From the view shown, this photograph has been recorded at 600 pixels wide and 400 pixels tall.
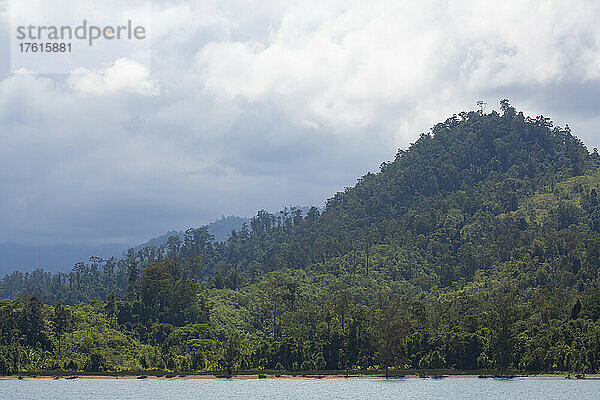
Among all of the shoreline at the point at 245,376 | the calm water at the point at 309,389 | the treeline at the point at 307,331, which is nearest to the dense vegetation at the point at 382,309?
the treeline at the point at 307,331

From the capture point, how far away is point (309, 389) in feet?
358

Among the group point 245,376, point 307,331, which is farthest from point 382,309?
point 245,376

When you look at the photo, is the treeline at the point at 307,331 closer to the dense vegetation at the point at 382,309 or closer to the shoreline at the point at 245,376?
the dense vegetation at the point at 382,309

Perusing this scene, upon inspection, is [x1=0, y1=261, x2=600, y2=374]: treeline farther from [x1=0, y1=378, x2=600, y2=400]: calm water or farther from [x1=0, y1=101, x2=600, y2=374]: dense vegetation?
[x1=0, y1=378, x2=600, y2=400]: calm water

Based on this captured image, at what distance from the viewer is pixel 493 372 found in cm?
11656

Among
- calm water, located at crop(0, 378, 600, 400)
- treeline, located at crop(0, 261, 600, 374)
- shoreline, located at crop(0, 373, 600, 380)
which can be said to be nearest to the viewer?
calm water, located at crop(0, 378, 600, 400)

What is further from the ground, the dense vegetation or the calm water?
the dense vegetation

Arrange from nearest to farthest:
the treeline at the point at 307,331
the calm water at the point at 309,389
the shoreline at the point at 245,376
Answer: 1. the calm water at the point at 309,389
2. the treeline at the point at 307,331
3. the shoreline at the point at 245,376

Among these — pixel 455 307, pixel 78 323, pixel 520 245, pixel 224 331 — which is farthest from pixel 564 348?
pixel 78 323

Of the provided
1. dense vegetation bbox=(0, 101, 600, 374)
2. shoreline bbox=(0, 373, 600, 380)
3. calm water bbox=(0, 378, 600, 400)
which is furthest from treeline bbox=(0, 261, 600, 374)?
calm water bbox=(0, 378, 600, 400)

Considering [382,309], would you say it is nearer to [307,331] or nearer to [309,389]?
[307,331]

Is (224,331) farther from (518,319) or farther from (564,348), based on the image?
(564,348)

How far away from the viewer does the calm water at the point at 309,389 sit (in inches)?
3765

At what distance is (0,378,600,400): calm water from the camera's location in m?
95.6
